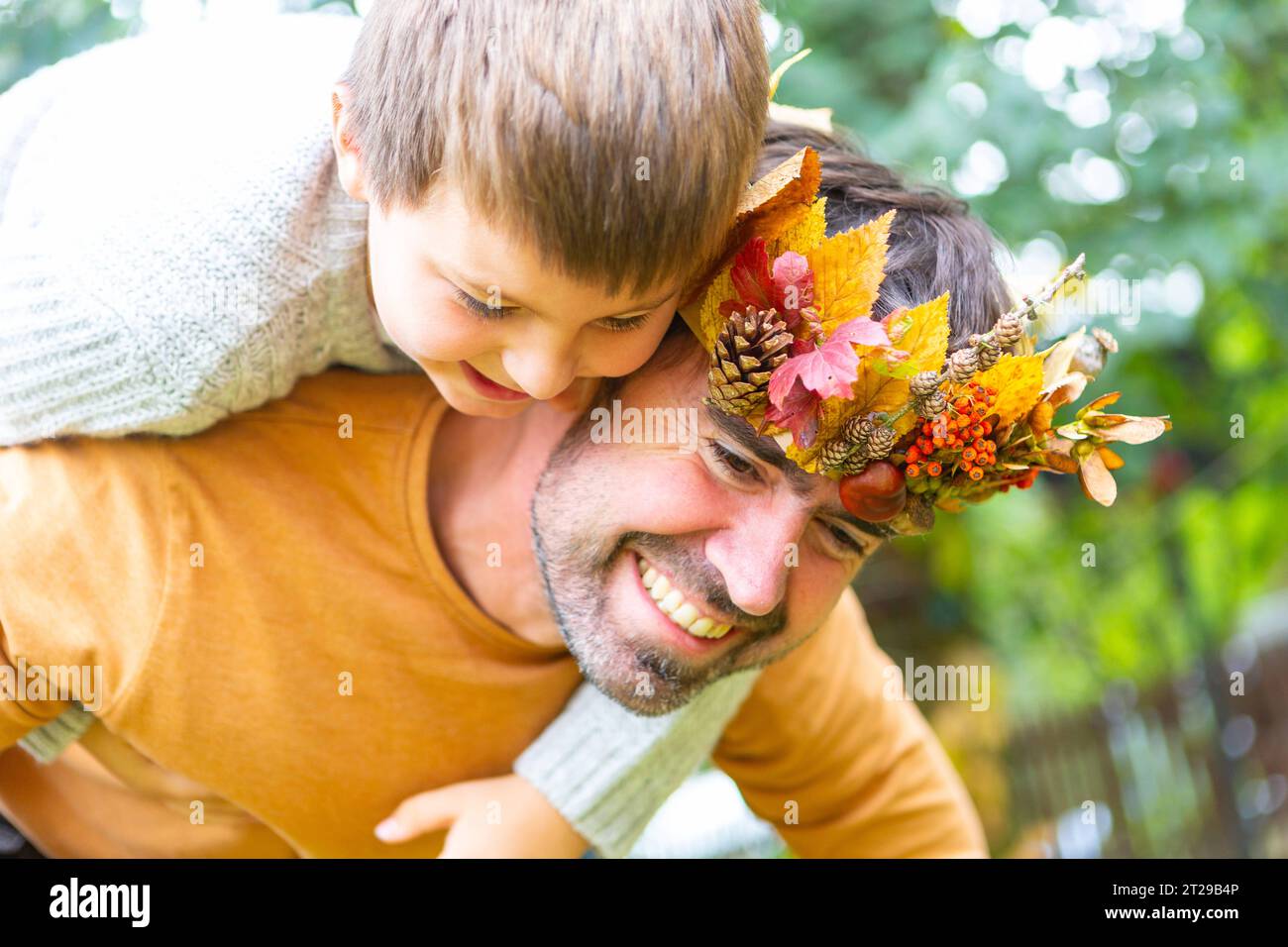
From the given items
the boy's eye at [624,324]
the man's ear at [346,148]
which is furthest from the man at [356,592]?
the man's ear at [346,148]

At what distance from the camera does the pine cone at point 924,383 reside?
1.65 meters

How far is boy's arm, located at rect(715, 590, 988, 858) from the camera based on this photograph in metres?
2.57

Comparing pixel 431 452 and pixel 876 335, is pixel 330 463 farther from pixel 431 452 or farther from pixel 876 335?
pixel 876 335

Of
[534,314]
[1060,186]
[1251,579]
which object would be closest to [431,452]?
[534,314]

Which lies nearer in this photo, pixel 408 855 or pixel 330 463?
pixel 330 463

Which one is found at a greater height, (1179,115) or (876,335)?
(876,335)

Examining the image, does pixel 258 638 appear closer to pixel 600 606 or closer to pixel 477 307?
pixel 600 606

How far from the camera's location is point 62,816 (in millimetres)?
2359

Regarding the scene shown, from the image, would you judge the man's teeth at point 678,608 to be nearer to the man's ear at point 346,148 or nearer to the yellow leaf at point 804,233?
the yellow leaf at point 804,233

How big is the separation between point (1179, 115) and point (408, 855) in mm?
2551

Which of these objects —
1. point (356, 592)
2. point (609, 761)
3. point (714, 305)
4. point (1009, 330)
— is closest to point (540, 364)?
point (714, 305)

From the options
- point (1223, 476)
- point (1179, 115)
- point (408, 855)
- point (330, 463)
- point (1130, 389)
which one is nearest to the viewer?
point (330, 463)

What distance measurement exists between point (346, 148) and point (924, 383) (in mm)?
835
